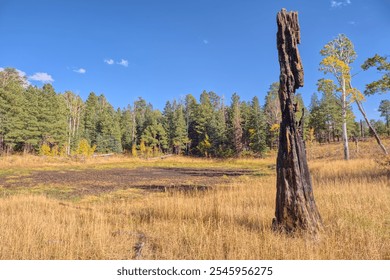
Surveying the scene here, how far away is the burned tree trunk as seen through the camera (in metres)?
4.29

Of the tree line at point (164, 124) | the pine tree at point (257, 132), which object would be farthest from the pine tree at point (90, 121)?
the pine tree at point (257, 132)

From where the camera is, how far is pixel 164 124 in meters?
68.1

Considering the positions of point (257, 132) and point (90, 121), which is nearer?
point (257, 132)

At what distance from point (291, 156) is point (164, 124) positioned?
212ft

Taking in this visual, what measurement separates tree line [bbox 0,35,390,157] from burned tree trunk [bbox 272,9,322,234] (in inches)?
792

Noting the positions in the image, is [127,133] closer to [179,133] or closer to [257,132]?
[179,133]

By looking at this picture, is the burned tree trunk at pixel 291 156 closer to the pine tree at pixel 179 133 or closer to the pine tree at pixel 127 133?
the pine tree at pixel 179 133

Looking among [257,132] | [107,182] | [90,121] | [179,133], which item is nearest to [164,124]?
[179,133]

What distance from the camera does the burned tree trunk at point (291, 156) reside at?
4.29m

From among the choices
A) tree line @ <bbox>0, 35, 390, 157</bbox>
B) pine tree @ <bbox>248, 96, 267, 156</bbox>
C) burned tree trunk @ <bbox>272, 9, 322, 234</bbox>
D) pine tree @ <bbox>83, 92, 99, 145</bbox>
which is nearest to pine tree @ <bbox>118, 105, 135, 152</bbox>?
tree line @ <bbox>0, 35, 390, 157</bbox>

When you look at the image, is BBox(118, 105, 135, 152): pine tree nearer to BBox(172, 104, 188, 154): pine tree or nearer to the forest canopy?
the forest canopy

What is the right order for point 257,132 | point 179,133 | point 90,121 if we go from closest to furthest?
point 257,132 < point 179,133 < point 90,121
